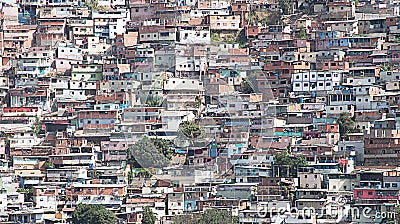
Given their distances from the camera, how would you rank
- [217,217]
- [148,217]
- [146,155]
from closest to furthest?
[217,217] < [148,217] < [146,155]

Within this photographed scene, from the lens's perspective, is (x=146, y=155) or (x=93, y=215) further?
(x=146, y=155)

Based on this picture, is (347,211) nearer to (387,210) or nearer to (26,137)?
(387,210)

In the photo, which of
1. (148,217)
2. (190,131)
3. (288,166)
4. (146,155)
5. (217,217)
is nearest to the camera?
(217,217)

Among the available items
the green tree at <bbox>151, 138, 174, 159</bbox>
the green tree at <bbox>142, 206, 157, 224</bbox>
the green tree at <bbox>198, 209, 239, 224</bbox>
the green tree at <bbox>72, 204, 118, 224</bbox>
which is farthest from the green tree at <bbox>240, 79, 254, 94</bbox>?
the green tree at <bbox>198, 209, 239, 224</bbox>

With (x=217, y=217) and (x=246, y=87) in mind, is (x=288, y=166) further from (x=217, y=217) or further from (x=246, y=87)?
(x=246, y=87)

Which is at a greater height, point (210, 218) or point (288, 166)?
point (288, 166)

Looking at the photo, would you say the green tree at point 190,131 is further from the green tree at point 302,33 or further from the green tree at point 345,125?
the green tree at point 302,33

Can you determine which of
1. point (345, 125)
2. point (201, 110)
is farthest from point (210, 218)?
point (201, 110)
